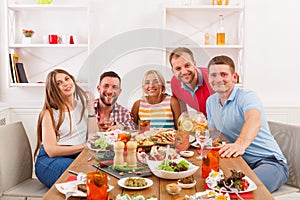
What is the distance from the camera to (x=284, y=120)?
11.5 ft

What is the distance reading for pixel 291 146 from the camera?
2352 millimetres

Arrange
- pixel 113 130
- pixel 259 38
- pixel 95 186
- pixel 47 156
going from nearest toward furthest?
pixel 95 186
pixel 113 130
pixel 47 156
pixel 259 38

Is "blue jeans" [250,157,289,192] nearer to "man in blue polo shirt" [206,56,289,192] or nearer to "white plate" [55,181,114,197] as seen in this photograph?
"man in blue polo shirt" [206,56,289,192]

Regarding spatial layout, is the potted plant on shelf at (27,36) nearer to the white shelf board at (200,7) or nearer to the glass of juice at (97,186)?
the white shelf board at (200,7)

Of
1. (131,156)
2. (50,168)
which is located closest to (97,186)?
(131,156)

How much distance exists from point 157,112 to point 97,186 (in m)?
0.83

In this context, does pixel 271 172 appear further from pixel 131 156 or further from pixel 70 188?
pixel 70 188

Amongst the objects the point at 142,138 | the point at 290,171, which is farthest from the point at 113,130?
the point at 290,171

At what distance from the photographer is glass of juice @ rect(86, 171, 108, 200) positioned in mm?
1328

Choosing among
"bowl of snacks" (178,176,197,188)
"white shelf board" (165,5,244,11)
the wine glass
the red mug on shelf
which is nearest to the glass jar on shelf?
"white shelf board" (165,5,244,11)

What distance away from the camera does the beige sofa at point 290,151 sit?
217cm

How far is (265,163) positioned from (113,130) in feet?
2.51

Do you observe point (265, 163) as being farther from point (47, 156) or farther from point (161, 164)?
point (47, 156)

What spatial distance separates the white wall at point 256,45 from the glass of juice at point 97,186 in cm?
208
